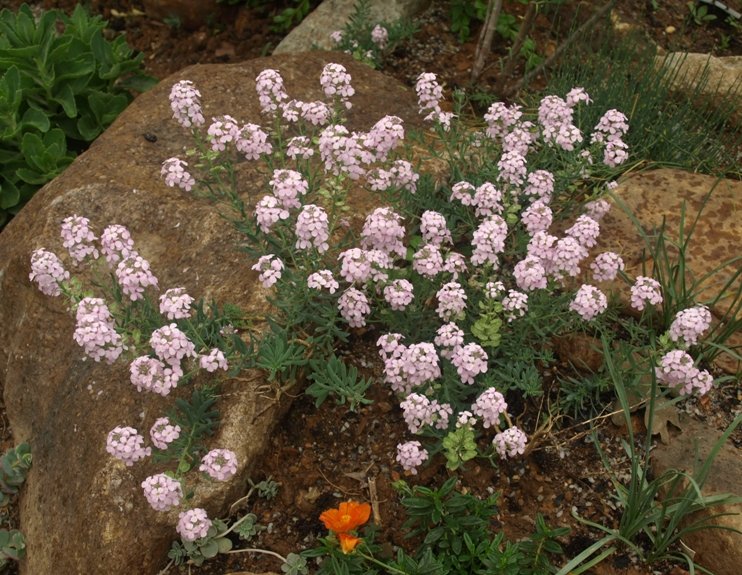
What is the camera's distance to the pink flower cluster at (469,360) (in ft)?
10.9

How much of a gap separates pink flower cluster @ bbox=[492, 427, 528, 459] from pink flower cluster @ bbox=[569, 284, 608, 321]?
0.66 meters

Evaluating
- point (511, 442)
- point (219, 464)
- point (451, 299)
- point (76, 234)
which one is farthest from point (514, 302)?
point (76, 234)

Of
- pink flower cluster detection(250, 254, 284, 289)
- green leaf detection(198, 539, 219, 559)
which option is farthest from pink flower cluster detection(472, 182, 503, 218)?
green leaf detection(198, 539, 219, 559)

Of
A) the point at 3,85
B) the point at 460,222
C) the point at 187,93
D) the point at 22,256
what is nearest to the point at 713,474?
the point at 460,222

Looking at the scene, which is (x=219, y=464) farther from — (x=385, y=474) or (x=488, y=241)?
(x=488, y=241)

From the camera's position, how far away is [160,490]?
3.16 metres

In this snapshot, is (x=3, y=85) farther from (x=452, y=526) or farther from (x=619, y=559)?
(x=619, y=559)

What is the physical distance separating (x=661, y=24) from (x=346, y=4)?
10.1 feet

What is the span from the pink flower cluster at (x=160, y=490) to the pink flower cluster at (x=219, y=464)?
0.15m

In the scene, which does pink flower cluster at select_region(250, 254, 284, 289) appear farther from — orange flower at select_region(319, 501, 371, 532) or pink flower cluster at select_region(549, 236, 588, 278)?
pink flower cluster at select_region(549, 236, 588, 278)

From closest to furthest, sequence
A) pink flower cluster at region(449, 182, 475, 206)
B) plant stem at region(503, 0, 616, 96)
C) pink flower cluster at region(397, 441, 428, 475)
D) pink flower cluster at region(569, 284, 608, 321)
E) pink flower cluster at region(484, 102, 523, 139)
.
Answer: pink flower cluster at region(397, 441, 428, 475) → pink flower cluster at region(569, 284, 608, 321) → pink flower cluster at region(449, 182, 475, 206) → pink flower cluster at region(484, 102, 523, 139) → plant stem at region(503, 0, 616, 96)

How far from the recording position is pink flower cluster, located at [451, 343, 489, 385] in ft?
10.9

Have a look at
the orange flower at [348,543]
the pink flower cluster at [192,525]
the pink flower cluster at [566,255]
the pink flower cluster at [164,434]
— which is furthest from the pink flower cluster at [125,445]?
the pink flower cluster at [566,255]

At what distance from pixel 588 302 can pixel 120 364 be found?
8.42 feet
